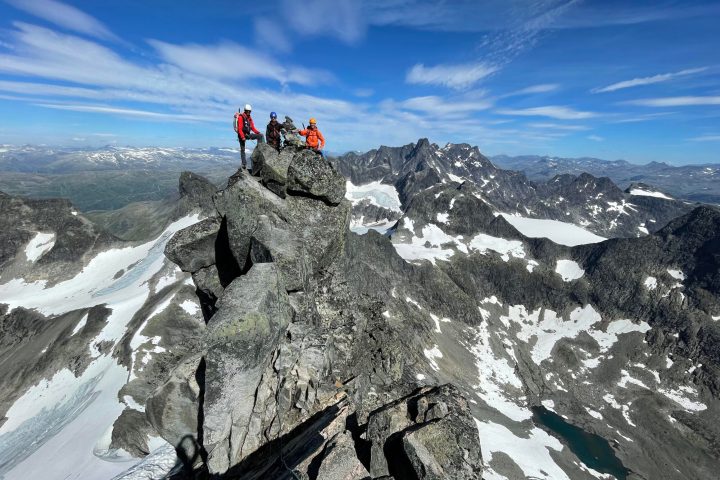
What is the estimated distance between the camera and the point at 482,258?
189875mm

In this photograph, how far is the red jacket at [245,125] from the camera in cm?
2257

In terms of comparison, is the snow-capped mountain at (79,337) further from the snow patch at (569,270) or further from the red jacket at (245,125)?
the snow patch at (569,270)

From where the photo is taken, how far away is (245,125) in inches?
908

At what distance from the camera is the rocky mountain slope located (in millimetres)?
12734

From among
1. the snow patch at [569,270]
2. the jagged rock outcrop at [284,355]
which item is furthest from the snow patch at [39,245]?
the snow patch at [569,270]

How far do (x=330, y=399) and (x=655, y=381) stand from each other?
16037cm

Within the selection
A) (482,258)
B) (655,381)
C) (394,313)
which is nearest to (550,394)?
(655,381)

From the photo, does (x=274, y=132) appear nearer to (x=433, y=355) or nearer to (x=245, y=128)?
(x=245, y=128)

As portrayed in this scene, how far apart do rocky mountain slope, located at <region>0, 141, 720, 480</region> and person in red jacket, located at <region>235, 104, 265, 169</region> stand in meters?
2.97

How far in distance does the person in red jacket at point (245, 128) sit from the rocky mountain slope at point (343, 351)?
2965 millimetres

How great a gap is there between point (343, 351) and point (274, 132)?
561 inches

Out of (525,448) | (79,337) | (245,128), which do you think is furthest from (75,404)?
(525,448)

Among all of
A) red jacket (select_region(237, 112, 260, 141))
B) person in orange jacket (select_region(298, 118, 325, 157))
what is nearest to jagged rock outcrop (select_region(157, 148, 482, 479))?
person in orange jacket (select_region(298, 118, 325, 157))

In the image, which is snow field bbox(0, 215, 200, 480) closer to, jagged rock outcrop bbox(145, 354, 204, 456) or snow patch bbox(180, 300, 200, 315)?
snow patch bbox(180, 300, 200, 315)
